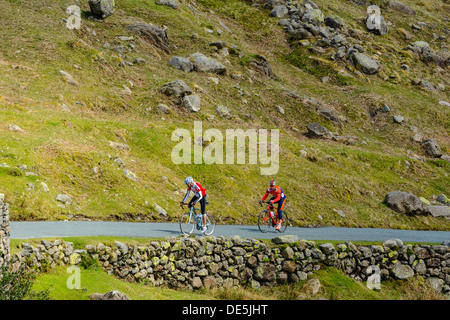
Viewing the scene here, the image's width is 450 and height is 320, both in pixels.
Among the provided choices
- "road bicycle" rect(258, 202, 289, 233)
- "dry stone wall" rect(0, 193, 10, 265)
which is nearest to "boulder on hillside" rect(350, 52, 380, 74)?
"road bicycle" rect(258, 202, 289, 233)

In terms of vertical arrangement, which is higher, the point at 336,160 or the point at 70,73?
the point at 70,73

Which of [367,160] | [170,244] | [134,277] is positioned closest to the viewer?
[134,277]

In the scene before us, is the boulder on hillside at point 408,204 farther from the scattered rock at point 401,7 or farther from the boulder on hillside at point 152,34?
Result: the scattered rock at point 401,7

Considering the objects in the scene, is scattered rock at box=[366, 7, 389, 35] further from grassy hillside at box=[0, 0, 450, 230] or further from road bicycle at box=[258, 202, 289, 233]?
road bicycle at box=[258, 202, 289, 233]

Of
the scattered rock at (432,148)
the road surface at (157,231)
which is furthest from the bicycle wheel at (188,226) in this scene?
the scattered rock at (432,148)

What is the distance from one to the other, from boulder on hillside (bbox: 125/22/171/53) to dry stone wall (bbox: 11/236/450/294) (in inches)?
1569

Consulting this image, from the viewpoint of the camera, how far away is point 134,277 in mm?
15875

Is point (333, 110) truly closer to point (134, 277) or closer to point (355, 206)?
point (355, 206)

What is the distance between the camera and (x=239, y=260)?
61.3 feet

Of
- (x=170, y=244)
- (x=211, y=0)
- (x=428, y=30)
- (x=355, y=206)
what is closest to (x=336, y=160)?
(x=355, y=206)

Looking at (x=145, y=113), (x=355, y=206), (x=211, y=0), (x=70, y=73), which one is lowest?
(x=355, y=206)

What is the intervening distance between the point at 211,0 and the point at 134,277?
68240 mm

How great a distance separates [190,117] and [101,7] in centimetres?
2418

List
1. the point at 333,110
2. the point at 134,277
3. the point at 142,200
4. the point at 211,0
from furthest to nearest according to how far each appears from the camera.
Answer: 1. the point at 211,0
2. the point at 333,110
3. the point at 142,200
4. the point at 134,277
